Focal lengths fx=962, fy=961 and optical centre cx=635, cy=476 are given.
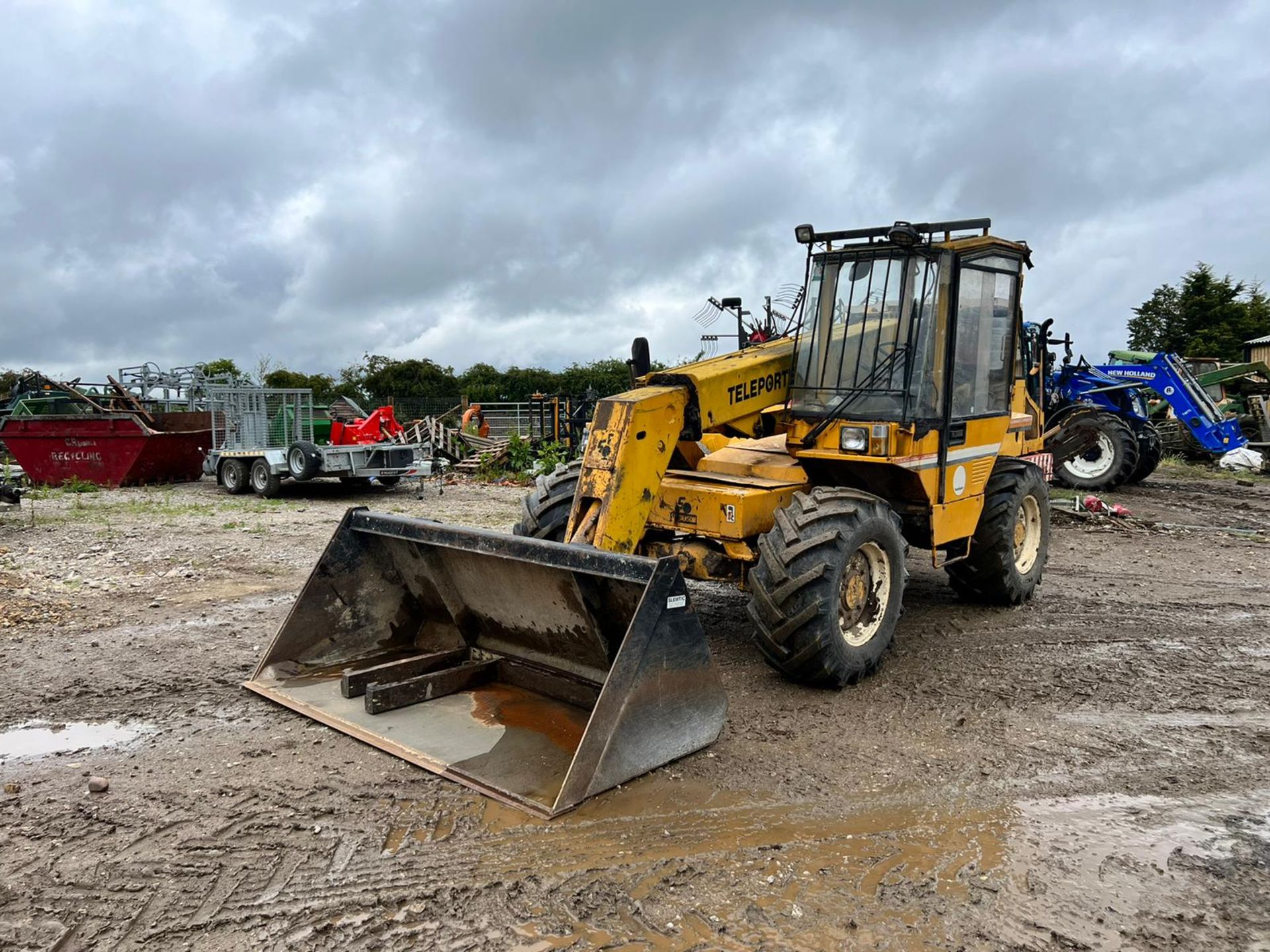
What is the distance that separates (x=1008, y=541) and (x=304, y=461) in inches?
433

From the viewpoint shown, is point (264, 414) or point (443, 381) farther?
point (443, 381)

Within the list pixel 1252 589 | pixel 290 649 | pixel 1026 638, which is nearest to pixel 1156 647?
pixel 1026 638

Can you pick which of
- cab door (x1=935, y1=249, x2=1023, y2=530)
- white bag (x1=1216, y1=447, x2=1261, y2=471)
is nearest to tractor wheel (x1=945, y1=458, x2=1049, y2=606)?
cab door (x1=935, y1=249, x2=1023, y2=530)

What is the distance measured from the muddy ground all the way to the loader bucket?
0.56 feet

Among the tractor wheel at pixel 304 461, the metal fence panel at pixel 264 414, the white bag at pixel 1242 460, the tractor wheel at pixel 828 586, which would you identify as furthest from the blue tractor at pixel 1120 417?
the metal fence panel at pixel 264 414

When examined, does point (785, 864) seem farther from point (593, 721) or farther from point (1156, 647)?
point (1156, 647)

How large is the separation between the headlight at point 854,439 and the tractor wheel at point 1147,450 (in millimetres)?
11351

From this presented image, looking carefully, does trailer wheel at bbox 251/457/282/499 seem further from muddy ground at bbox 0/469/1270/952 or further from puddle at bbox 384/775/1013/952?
puddle at bbox 384/775/1013/952

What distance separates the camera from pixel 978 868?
3.56 m

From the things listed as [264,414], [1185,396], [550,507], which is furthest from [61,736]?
[1185,396]

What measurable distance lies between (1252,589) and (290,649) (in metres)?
7.83

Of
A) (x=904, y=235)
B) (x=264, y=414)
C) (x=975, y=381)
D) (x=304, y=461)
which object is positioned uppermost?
(x=904, y=235)

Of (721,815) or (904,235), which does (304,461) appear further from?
(721,815)

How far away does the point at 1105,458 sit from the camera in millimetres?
15008
